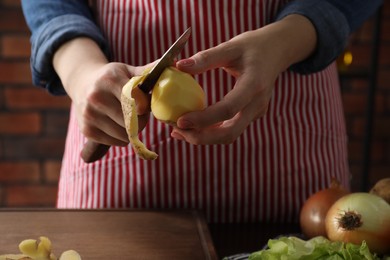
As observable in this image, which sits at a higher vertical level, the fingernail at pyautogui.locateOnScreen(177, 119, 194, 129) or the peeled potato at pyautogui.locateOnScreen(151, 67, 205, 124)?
the peeled potato at pyautogui.locateOnScreen(151, 67, 205, 124)

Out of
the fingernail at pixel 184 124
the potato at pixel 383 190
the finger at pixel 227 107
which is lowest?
the potato at pixel 383 190

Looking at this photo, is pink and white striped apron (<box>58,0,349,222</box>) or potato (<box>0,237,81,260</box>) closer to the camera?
potato (<box>0,237,81,260</box>)

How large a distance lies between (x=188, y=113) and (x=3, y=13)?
5.01ft

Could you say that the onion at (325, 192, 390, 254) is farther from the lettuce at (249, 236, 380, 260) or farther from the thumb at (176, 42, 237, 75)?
the thumb at (176, 42, 237, 75)

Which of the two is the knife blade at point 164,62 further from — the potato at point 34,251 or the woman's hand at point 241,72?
the potato at point 34,251

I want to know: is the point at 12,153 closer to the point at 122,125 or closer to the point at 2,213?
the point at 2,213

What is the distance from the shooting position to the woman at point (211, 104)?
901 millimetres

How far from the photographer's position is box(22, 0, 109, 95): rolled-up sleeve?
0.89m

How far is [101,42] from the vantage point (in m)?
0.92

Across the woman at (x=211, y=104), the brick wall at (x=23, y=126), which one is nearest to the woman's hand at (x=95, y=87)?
the woman at (x=211, y=104)

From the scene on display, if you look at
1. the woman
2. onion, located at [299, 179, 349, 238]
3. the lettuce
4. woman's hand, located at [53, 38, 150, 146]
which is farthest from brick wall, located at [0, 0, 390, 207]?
the lettuce

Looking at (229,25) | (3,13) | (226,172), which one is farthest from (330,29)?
(3,13)

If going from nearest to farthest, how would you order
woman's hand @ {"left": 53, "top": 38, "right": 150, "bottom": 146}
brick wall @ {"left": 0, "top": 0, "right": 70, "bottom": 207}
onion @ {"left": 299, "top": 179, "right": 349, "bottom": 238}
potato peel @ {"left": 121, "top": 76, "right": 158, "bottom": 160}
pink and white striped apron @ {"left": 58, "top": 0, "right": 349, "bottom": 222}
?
1. potato peel @ {"left": 121, "top": 76, "right": 158, "bottom": 160}
2. woman's hand @ {"left": 53, "top": 38, "right": 150, "bottom": 146}
3. onion @ {"left": 299, "top": 179, "right": 349, "bottom": 238}
4. pink and white striped apron @ {"left": 58, "top": 0, "right": 349, "bottom": 222}
5. brick wall @ {"left": 0, "top": 0, "right": 70, "bottom": 207}

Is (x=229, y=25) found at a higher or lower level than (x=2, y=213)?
higher
